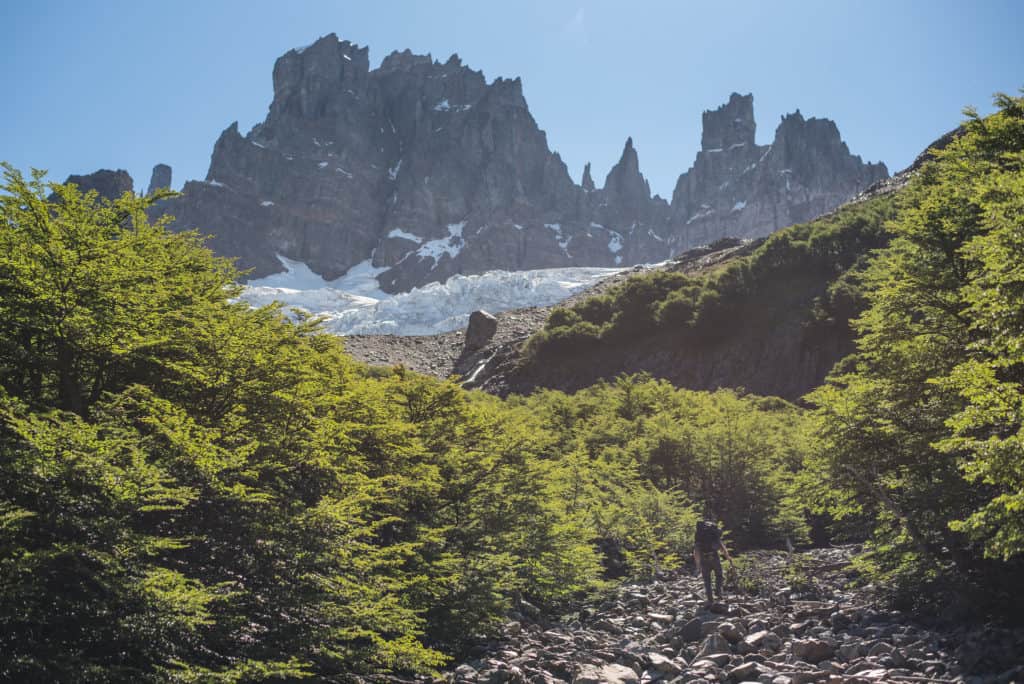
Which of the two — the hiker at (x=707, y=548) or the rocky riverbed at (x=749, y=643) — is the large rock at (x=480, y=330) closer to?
the rocky riverbed at (x=749, y=643)

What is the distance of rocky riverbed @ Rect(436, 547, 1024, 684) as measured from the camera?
973 centimetres

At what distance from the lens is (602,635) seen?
14.1 metres

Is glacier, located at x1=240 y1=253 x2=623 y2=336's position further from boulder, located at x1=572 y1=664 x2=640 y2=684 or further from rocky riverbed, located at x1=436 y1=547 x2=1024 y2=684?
boulder, located at x1=572 y1=664 x2=640 y2=684

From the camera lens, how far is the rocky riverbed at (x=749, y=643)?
9.73 meters

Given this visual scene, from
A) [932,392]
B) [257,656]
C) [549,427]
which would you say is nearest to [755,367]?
[549,427]

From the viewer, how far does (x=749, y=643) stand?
1183 centimetres

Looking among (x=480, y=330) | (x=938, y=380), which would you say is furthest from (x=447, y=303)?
(x=938, y=380)

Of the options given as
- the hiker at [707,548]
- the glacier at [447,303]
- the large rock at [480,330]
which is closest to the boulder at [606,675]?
the hiker at [707,548]

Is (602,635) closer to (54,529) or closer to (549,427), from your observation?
(54,529)

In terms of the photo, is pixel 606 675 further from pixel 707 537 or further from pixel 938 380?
pixel 938 380

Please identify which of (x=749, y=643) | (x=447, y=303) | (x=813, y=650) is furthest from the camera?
(x=447, y=303)

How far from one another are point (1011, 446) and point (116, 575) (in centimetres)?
964

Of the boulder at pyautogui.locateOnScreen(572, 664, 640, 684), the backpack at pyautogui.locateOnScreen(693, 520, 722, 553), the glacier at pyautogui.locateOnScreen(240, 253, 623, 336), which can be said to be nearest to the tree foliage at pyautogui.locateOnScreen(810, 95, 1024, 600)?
the backpack at pyautogui.locateOnScreen(693, 520, 722, 553)

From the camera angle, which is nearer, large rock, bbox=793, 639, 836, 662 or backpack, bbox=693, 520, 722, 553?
large rock, bbox=793, 639, 836, 662
